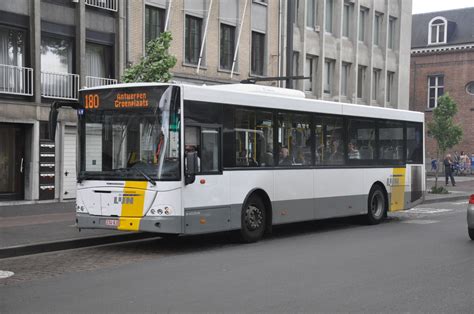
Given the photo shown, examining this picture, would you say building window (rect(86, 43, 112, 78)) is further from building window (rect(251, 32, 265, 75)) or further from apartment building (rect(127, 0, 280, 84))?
Result: building window (rect(251, 32, 265, 75))

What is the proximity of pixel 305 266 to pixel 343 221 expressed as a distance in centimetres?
776

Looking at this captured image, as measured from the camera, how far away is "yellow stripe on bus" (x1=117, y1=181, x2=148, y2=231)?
10922 millimetres

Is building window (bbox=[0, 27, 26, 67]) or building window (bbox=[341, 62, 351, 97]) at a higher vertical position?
building window (bbox=[341, 62, 351, 97])

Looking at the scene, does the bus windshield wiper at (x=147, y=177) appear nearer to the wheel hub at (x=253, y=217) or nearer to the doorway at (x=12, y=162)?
the wheel hub at (x=253, y=217)

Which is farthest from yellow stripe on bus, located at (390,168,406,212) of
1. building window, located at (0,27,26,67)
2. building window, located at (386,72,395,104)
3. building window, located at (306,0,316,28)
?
building window, located at (386,72,395,104)

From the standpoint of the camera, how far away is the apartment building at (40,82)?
19688 millimetres

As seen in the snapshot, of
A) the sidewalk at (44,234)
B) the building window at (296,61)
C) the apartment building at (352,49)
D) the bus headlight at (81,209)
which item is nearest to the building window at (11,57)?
the sidewalk at (44,234)

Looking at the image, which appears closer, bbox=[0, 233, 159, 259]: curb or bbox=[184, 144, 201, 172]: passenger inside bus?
bbox=[0, 233, 159, 259]: curb

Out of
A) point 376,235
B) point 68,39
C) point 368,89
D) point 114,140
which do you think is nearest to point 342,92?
point 368,89

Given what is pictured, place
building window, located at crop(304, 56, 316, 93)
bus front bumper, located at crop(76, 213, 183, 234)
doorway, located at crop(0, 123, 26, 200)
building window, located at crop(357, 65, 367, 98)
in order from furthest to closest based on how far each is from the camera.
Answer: building window, located at crop(357, 65, 367, 98) → building window, located at crop(304, 56, 316, 93) → doorway, located at crop(0, 123, 26, 200) → bus front bumper, located at crop(76, 213, 183, 234)

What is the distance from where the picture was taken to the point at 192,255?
10945 mm

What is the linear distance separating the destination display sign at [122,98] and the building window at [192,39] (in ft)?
46.3

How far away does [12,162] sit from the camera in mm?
20219

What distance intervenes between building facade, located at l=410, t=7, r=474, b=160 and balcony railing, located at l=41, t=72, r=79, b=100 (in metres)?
38.2
